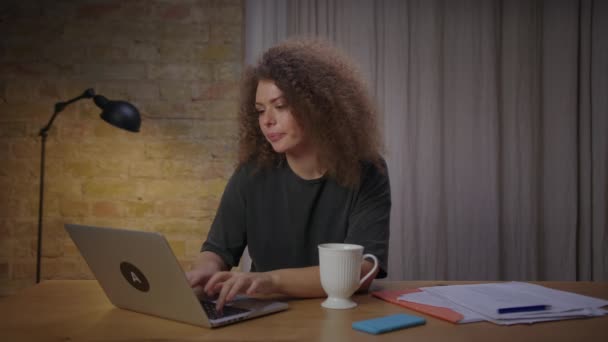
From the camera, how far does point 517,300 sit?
3.58ft

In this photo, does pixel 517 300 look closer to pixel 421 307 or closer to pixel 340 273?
pixel 421 307

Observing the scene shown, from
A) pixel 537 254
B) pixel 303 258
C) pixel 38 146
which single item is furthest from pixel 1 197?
pixel 537 254

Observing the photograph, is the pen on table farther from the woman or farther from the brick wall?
the brick wall

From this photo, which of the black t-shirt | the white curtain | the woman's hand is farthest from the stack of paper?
the white curtain

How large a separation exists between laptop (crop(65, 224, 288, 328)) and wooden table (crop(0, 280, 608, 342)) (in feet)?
0.06

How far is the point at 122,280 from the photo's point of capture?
106cm

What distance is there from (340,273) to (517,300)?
1.16 feet

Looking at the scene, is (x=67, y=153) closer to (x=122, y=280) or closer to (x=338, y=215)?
(x=338, y=215)

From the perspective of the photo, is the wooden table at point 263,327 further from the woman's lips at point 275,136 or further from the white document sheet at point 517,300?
the woman's lips at point 275,136

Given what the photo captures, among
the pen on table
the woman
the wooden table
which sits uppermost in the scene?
the woman

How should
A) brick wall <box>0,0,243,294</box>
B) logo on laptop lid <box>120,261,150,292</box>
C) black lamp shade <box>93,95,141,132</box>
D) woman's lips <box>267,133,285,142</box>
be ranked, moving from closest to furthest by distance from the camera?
1. logo on laptop lid <box>120,261,150,292</box>
2. woman's lips <box>267,133,285,142</box>
3. black lamp shade <box>93,95,141,132</box>
4. brick wall <box>0,0,243,294</box>

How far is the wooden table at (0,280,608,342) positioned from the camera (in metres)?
0.91

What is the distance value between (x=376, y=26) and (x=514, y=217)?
1.27 meters

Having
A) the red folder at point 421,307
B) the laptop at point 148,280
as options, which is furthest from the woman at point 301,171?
the laptop at point 148,280
